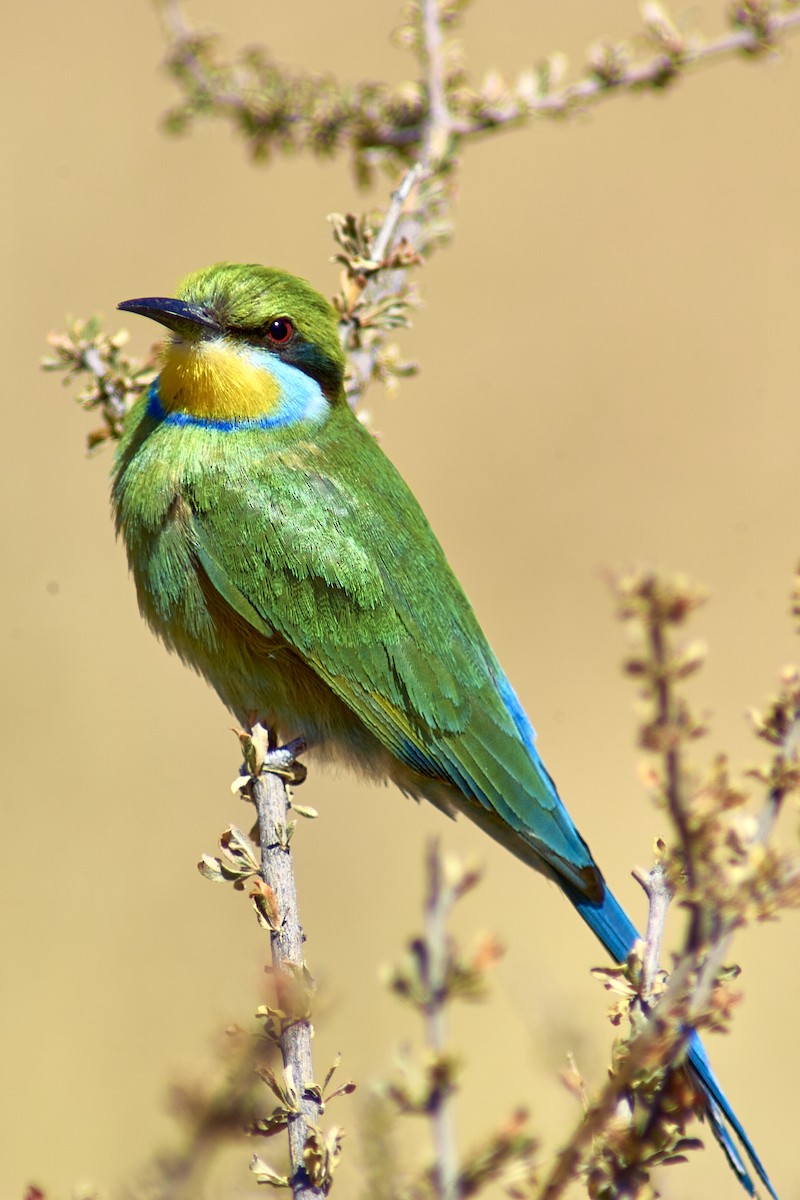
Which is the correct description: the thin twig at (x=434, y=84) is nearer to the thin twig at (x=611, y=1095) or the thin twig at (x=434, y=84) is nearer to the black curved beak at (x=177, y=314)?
the black curved beak at (x=177, y=314)

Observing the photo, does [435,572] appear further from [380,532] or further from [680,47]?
[680,47]

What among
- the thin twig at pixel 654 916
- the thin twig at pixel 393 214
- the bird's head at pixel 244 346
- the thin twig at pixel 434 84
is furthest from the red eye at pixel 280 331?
the thin twig at pixel 654 916

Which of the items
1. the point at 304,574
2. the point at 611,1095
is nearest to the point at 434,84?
the point at 304,574

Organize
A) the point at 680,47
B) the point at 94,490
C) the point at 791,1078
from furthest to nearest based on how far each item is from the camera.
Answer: the point at 94,490 → the point at 791,1078 → the point at 680,47

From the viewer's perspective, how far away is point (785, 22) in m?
2.69

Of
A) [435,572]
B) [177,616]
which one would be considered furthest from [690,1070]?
[177,616]

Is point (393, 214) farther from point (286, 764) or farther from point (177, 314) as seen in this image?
point (286, 764)

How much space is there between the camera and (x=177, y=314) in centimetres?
254

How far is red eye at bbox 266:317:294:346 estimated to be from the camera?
261 centimetres

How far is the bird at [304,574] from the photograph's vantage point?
254 cm

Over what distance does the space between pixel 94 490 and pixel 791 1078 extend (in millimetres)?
3520

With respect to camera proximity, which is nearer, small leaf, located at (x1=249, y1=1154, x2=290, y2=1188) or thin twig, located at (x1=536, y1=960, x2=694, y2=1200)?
thin twig, located at (x1=536, y1=960, x2=694, y2=1200)

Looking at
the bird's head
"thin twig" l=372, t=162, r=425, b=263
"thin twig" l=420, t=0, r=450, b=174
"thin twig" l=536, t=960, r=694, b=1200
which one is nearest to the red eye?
the bird's head

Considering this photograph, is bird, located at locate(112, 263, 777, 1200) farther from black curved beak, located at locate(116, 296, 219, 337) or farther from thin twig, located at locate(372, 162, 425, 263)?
thin twig, located at locate(372, 162, 425, 263)
